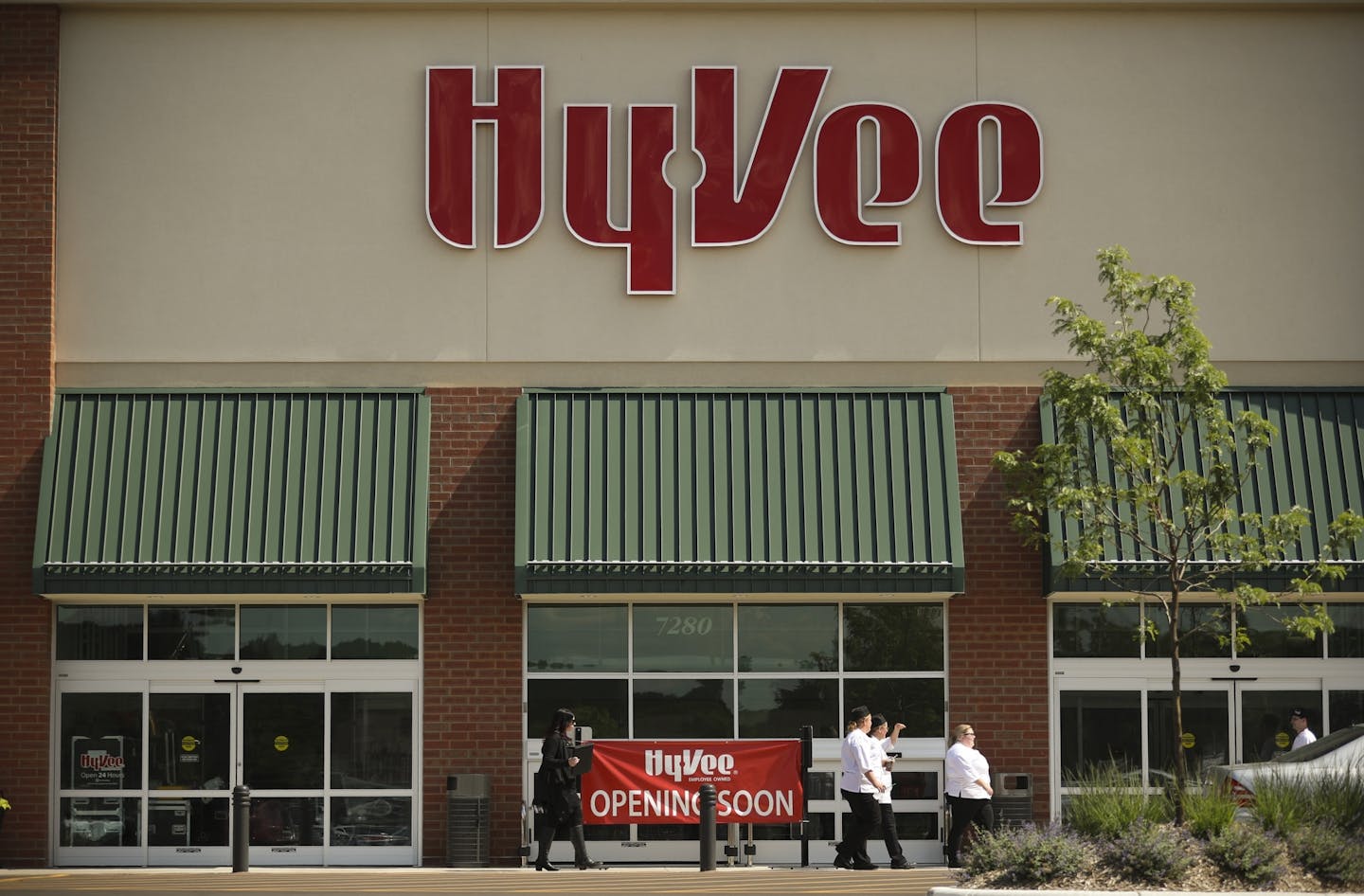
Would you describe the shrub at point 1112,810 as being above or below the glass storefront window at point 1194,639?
below

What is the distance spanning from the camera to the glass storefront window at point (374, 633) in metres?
21.6

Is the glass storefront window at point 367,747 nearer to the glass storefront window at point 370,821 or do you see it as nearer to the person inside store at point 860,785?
the glass storefront window at point 370,821

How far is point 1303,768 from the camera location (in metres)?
16.5

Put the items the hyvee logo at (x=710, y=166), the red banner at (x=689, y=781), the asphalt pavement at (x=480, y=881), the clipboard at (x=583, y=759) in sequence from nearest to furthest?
the asphalt pavement at (x=480, y=881), the clipboard at (x=583, y=759), the red banner at (x=689, y=781), the hyvee logo at (x=710, y=166)

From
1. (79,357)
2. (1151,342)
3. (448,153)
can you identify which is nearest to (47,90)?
(79,357)

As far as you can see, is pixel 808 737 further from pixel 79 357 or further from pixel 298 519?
pixel 79 357

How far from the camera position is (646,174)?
2222 cm

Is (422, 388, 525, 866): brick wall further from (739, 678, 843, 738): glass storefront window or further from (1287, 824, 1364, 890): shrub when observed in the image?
(1287, 824, 1364, 890): shrub

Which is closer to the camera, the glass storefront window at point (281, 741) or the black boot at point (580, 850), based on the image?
the black boot at point (580, 850)

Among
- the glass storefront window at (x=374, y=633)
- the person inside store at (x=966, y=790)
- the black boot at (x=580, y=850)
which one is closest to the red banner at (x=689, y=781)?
Answer: the black boot at (x=580, y=850)

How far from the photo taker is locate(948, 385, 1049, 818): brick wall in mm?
21547

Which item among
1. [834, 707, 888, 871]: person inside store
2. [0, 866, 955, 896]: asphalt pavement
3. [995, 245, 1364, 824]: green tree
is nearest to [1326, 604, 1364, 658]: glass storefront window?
[995, 245, 1364, 824]: green tree

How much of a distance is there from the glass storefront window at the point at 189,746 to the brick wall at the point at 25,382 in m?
1.29

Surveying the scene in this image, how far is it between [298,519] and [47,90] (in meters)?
6.26
